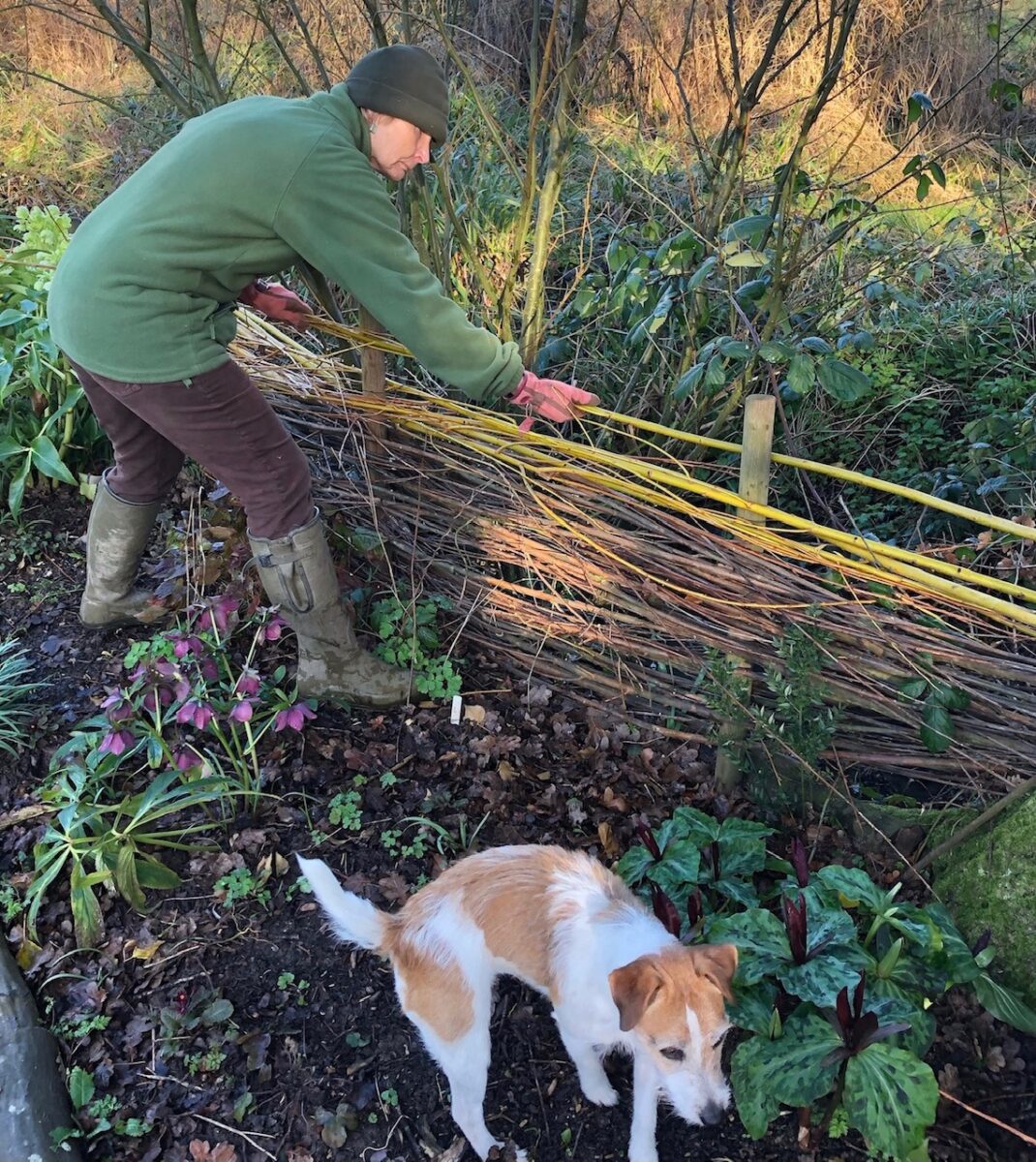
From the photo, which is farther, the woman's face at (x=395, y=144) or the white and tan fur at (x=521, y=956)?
the woman's face at (x=395, y=144)

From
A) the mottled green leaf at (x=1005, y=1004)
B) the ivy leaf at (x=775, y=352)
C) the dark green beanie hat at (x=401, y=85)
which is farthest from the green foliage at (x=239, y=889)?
the dark green beanie hat at (x=401, y=85)

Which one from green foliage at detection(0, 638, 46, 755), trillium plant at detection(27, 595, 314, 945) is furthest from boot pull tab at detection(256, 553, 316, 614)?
green foliage at detection(0, 638, 46, 755)

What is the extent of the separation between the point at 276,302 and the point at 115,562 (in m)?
1.20

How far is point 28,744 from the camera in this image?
3018 millimetres

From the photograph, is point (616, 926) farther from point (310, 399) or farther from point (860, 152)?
point (860, 152)

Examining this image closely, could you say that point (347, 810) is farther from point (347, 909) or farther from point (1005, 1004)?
point (1005, 1004)

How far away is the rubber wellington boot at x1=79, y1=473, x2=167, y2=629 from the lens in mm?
3244

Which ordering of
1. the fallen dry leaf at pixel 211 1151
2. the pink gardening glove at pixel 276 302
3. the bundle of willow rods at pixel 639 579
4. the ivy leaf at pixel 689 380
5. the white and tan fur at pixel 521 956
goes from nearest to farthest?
the white and tan fur at pixel 521 956
the fallen dry leaf at pixel 211 1151
the bundle of willow rods at pixel 639 579
the ivy leaf at pixel 689 380
the pink gardening glove at pixel 276 302

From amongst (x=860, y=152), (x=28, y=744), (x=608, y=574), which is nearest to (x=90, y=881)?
(x=28, y=744)

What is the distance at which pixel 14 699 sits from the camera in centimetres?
312

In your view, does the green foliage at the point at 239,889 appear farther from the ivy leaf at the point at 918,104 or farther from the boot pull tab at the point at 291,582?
the ivy leaf at the point at 918,104

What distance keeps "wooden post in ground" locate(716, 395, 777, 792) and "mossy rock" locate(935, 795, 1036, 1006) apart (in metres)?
0.70

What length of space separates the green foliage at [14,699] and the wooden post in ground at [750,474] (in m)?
2.45

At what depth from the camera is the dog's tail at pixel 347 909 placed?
6.45 ft
